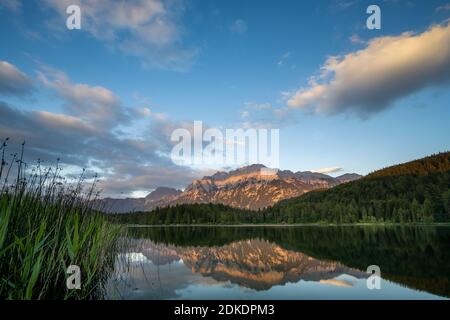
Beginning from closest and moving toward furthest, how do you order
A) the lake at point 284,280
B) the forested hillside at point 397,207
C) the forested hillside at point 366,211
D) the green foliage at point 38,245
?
1. the green foliage at point 38,245
2. the lake at point 284,280
3. the forested hillside at point 397,207
4. the forested hillside at point 366,211

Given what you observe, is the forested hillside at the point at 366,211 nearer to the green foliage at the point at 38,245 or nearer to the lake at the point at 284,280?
the lake at the point at 284,280

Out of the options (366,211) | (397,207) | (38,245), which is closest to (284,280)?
(38,245)

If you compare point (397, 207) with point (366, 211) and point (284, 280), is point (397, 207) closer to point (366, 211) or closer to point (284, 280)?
point (366, 211)

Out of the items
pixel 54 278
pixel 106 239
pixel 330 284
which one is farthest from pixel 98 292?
pixel 330 284

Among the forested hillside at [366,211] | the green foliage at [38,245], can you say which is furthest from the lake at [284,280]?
the forested hillside at [366,211]

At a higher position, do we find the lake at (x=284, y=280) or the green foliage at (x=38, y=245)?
the green foliage at (x=38, y=245)

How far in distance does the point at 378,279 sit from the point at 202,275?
29.8 ft

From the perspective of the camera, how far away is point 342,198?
199625mm

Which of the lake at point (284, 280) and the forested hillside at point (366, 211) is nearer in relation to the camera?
the lake at point (284, 280)

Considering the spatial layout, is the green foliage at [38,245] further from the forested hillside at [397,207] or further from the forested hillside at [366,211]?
the forested hillside at [397,207]

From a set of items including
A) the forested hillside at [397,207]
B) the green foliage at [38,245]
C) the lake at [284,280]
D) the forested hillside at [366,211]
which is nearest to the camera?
the green foliage at [38,245]
